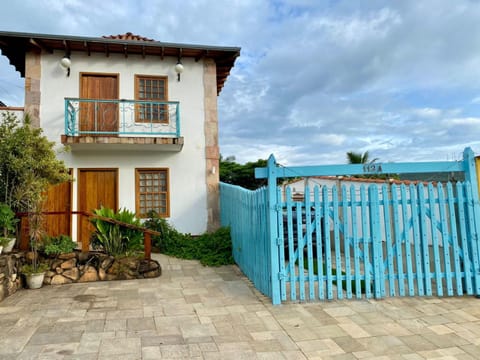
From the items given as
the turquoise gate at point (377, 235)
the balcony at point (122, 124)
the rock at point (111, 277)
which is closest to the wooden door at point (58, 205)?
the balcony at point (122, 124)

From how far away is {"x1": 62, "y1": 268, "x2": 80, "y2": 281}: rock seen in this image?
5816 millimetres

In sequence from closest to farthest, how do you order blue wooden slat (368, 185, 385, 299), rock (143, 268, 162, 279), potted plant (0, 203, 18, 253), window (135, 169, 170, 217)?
blue wooden slat (368, 185, 385, 299)
potted plant (0, 203, 18, 253)
rock (143, 268, 162, 279)
window (135, 169, 170, 217)

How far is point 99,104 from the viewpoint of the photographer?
923 cm

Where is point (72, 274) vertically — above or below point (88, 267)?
below

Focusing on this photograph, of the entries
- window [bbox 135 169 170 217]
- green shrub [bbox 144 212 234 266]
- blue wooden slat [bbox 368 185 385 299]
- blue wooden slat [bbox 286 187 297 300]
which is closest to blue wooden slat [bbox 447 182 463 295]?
blue wooden slat [bbox 368 185 385 299]

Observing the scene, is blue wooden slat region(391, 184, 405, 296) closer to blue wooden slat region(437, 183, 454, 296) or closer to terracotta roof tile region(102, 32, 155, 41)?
blue wooden slat region(437, 183, 454, 296)

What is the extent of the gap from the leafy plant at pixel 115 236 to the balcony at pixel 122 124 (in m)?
2.72

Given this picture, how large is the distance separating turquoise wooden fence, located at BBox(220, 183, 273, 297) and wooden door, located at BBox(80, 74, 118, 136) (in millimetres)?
4303

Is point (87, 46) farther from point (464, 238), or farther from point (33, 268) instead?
point (464, 238)

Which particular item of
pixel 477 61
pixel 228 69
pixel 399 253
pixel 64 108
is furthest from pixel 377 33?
pixel 64 108

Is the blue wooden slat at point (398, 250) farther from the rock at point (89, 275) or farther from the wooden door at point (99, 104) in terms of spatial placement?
the wooden door at point (99, 104)

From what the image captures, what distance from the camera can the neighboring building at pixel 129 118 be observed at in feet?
28.7

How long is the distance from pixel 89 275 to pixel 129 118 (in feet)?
16.2

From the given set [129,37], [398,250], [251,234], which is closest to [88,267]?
[251,234]
